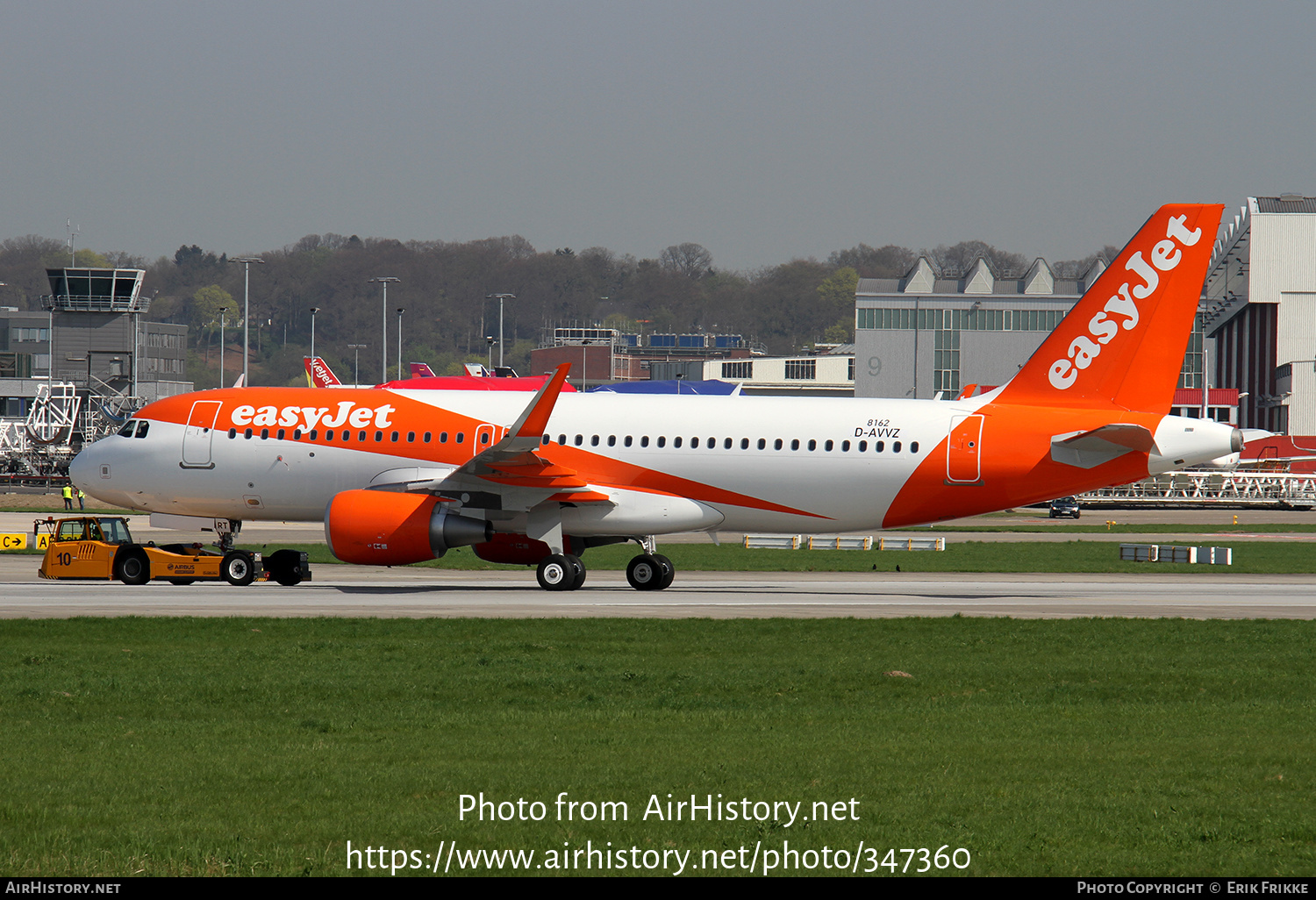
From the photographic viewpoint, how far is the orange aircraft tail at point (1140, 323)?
2958 cm

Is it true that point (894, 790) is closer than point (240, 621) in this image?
Yes

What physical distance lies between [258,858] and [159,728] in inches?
226

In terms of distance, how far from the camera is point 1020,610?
1105 inches

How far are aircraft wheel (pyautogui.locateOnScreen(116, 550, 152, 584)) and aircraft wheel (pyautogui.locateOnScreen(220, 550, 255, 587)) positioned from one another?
74.2 inches

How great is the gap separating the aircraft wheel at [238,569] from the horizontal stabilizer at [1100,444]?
1891 centimetres

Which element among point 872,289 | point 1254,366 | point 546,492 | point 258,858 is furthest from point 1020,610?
point 872,289

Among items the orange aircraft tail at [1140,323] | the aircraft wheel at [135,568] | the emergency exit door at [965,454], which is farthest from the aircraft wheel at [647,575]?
the aircraft wheel at [135,568]

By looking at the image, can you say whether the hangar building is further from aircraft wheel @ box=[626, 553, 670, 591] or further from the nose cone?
the nose cone

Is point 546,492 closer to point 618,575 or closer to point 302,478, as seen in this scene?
point 302,478

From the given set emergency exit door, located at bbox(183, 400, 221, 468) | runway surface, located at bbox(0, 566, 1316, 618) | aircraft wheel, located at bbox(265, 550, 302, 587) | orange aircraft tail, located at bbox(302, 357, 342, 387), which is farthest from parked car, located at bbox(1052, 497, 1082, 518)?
emergency exit door, located at bbox(183, 400, 221, 468)

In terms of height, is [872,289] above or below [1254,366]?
above

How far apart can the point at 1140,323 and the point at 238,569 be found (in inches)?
848

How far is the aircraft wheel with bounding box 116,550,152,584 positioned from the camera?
108 feet

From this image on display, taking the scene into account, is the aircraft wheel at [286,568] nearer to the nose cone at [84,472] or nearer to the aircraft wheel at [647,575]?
the nose cone at [84,472]
